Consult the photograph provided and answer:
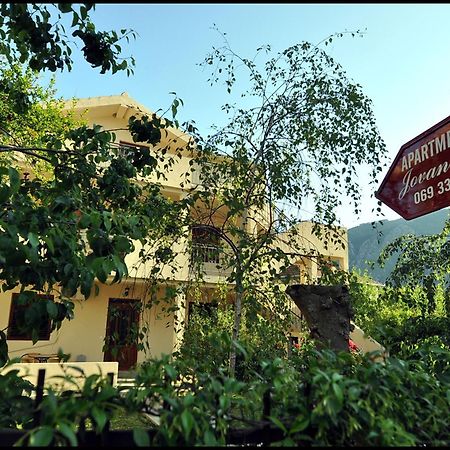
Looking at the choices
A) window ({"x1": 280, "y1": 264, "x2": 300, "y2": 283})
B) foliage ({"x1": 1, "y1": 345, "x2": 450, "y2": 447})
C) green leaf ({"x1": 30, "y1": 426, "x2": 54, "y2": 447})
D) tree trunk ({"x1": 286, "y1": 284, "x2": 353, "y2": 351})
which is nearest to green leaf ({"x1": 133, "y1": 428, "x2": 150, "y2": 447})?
foliage ({"x1": 1, "y1": 345, "x2": 450, "y2": 447})

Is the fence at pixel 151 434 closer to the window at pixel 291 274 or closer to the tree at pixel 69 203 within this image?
the tree at pixel 69 203

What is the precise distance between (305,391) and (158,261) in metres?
3.64

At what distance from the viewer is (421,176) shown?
8.53 feet

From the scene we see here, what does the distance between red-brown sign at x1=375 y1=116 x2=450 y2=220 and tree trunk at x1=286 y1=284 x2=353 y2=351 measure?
742 millimetres

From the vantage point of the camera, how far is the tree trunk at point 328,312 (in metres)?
2.93

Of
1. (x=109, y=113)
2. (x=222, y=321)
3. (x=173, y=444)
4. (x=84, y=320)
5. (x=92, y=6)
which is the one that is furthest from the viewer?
(x=109, y=113)

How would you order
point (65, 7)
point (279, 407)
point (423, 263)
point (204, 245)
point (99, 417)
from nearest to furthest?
point (99, 417) → point (279, 407) → point (65, 7) → point (423, 263) → point (204, 245)

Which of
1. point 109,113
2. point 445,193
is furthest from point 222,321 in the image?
point 109,113

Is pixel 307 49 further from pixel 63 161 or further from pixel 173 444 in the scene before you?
pixel 173 444

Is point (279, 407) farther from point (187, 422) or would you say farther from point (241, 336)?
point (241, 336)

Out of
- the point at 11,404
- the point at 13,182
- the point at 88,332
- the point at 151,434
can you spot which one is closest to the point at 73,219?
the point at 13,182

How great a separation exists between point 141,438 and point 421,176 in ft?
7.22

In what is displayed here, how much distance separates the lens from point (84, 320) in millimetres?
12859

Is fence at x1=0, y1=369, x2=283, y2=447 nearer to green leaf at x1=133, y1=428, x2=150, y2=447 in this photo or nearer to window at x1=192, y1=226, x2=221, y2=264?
green leaf at x1=133, y1=428, x2=150, y2=447
